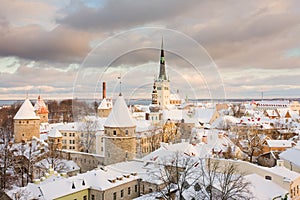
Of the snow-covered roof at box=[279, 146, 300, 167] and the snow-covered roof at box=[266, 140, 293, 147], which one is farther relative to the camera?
the snow-covered roof at box=[266, 140, 293, 147]

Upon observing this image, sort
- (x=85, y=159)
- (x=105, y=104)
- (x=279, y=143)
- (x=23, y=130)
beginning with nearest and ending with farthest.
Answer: (x=85, y=159) → (x=279, y=143) → (x=23, y=130) → (x=105, y=104)

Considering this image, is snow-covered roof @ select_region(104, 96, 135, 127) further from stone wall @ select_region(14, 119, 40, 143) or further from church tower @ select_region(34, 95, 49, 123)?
church tower @ select_region(34, 95, 49, 123)

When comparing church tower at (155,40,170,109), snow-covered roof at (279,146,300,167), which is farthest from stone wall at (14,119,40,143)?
snow-covered roof at (279,146,300,167)

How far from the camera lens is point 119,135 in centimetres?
2212

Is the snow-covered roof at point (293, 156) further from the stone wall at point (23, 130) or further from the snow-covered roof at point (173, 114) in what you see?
the stone wall at point (23, 130)

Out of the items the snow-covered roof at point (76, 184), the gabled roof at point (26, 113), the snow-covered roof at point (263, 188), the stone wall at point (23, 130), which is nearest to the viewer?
the snow-covered roof at point (263, 188)

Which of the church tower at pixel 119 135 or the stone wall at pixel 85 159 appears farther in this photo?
the stone wall at pixel 85 159

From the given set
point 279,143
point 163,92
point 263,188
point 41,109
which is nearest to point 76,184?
point 263,188

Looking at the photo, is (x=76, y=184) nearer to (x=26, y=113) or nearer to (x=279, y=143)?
(x=26, y=113)

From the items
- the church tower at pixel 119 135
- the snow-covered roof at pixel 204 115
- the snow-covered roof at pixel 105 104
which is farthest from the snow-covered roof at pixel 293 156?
the snow-covered roof at pixel 204 115

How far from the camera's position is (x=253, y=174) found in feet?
54.5

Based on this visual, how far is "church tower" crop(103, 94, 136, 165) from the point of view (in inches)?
869

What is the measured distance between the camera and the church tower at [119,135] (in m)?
22.1

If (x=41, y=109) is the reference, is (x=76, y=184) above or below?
below
